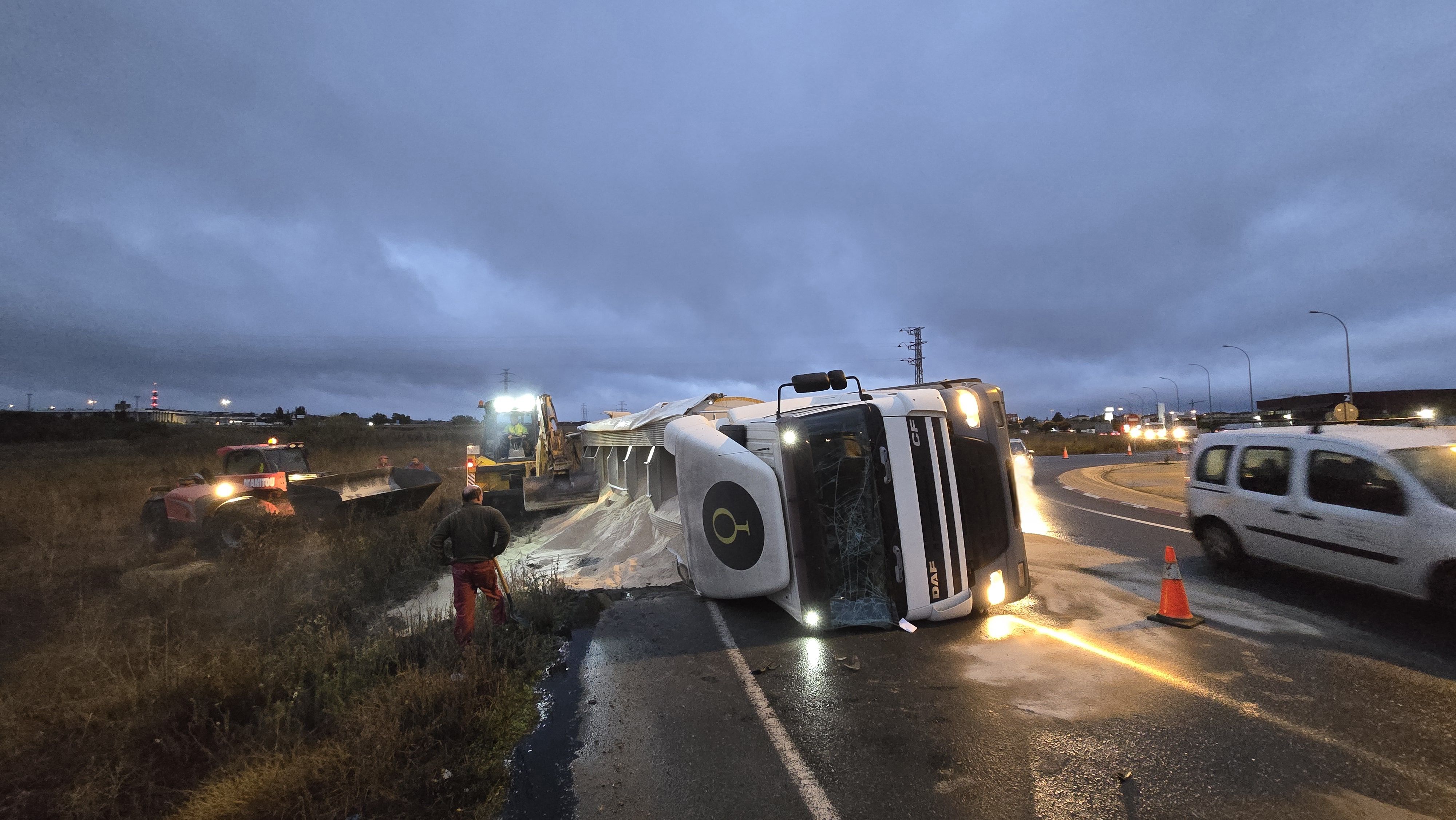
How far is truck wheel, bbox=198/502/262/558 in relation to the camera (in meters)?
9.34

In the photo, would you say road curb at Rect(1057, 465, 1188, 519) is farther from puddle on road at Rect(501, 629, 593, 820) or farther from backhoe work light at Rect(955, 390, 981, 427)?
puddle on road at Rect(501, 629, 593, 820)

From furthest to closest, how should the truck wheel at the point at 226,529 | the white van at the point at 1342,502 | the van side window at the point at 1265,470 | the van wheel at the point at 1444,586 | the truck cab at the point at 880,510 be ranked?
the truck wheel at the point at 226,529 → the van side window at the point at 1265,470 → the truck cab at the point at 880,510 → the white van at the point at 1342,502 → the van wheel at the point at 1444,586

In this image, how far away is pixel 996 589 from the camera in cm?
545

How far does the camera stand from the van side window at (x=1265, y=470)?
617 cm

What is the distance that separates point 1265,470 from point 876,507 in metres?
4.65

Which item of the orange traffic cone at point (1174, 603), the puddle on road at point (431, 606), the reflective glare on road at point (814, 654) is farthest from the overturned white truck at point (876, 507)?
the puddle on road at point (431, 606)

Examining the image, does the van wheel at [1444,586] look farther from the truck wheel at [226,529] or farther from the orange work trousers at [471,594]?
the truck wheel at [226,529]

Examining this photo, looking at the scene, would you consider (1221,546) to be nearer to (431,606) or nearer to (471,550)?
(471,550)

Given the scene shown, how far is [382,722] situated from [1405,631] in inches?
307

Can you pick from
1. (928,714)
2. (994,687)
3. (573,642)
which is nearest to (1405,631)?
(994,687)

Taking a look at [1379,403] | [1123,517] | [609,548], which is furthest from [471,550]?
[1379,403]

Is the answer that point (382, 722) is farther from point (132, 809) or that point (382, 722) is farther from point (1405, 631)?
point (1405, 631)

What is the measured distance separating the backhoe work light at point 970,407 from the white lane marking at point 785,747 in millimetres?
2900

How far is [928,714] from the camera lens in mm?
A: 3885
